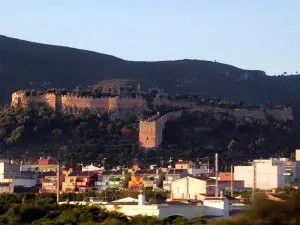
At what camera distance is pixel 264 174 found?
202 ft

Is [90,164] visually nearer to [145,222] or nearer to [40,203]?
[40,203]

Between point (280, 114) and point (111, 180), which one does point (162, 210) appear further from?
point (280, 114)

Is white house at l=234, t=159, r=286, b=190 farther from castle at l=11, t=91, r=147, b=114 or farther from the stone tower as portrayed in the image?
castle at l=11, t=91, r=147, b=114

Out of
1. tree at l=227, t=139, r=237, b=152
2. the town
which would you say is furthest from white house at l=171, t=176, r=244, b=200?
tree at l=227, t=139, r=237, b=152

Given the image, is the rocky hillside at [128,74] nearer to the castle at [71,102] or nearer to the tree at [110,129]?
the castle at [71,102]

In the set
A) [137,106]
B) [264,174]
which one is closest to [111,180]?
[264,174]

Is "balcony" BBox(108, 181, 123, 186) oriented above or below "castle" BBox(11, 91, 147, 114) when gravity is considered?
below

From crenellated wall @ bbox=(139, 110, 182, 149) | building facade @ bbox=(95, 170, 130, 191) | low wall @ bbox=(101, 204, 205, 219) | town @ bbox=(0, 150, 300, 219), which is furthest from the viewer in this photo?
crenellated wall @ bbox=(139, 110, 182, 149)

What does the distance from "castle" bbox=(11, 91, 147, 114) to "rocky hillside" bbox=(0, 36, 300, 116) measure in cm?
2809

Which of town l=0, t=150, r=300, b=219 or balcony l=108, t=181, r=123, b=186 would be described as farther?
balcony l=108, t=181, r=123, b=186

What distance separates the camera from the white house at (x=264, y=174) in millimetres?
59656

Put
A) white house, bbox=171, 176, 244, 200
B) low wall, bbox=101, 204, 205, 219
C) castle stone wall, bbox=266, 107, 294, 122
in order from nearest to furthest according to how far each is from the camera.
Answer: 1. low wall, bbox=101, 204, 205, 219
2. white house, bbox=171, 176, 244, 200
3. castle stone wall, bbox=266, 107, 294, 122

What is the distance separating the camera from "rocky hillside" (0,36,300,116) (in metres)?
131

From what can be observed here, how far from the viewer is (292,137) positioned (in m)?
93.2
